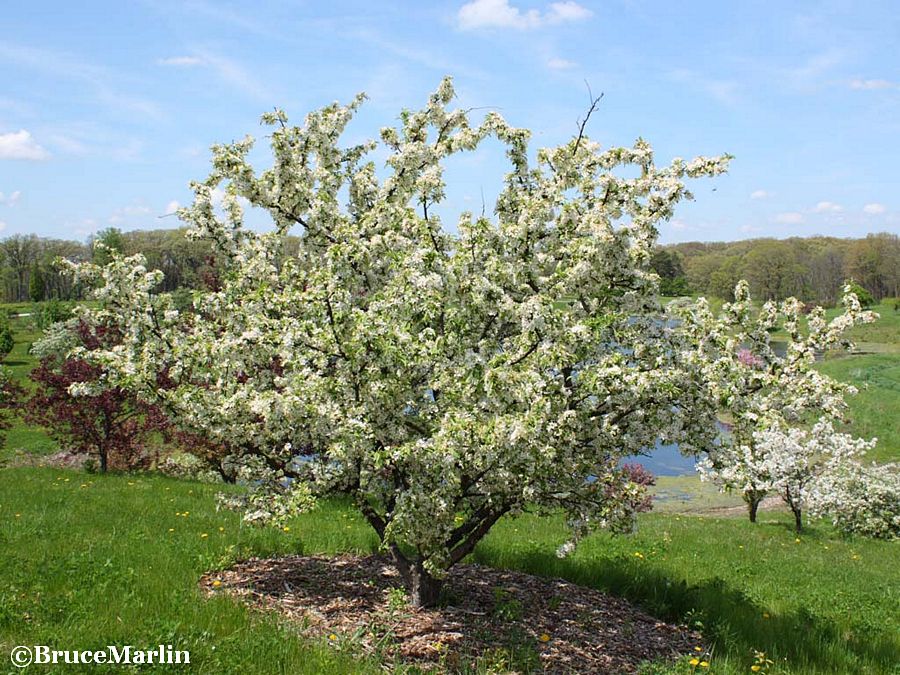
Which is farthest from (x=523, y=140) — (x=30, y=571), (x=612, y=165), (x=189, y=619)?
(x=30, y=571)

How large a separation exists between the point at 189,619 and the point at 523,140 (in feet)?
22.1

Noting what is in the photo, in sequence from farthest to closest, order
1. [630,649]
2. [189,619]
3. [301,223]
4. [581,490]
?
[301,223] < [630,649] < [581,490] < [189,619]

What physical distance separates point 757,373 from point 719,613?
3419 mm

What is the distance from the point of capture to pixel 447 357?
23.7 feet

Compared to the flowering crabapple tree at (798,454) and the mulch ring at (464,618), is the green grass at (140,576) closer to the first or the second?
the mulch ring at (464,618)

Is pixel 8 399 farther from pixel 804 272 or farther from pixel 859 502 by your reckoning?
pixel 804 272

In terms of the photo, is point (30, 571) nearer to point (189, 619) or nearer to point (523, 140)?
point (189, 619)

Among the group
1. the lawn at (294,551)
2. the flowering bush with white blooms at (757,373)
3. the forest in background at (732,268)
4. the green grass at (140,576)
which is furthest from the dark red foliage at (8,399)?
the forest in background at (732,268)

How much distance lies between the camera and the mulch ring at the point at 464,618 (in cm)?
687

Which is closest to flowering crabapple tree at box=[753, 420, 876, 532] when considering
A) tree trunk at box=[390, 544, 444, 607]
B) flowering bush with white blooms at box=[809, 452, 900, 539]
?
flowering bush with white blooms at box=[809, 452, 900, 539]

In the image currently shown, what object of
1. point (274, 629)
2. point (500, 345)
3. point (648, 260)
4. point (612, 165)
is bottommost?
point (274, 629)

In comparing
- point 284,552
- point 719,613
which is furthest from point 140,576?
point 719,613

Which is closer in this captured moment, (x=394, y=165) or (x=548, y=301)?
(x=548, y=301)

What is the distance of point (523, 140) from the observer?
860 centimetres
